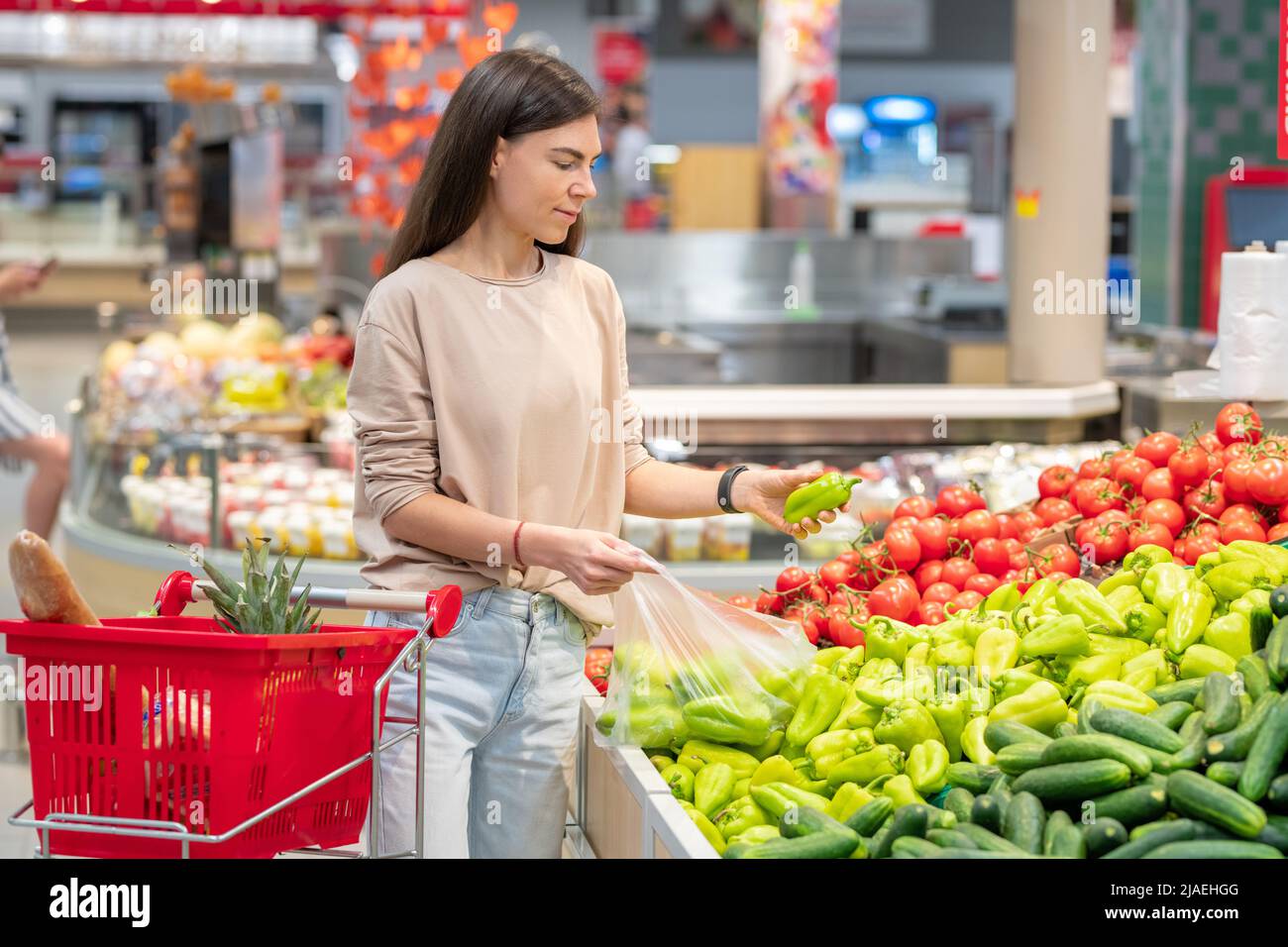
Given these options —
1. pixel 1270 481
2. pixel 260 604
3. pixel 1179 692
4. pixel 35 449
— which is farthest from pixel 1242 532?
pixel 35 449

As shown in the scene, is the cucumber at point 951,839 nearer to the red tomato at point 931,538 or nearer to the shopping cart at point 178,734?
the shopping cart at point 178,734

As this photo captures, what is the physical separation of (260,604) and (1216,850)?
1.23 m

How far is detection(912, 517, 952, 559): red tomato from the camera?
3422 mm

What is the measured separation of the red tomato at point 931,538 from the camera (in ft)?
11.2

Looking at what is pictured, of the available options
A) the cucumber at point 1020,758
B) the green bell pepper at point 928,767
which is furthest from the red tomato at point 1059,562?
the cucumber at point 1020,758

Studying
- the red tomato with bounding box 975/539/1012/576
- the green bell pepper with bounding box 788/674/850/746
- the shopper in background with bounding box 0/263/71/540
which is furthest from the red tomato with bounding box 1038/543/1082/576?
the shopper in background with bounding box 0/263/71/540

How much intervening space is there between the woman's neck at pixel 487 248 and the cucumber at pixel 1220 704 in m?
1.23

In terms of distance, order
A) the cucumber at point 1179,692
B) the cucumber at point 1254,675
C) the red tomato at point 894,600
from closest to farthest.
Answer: the cucumber at point 1254,675 < the cucumber at point 1179,692 < the red tomato at point 894,600

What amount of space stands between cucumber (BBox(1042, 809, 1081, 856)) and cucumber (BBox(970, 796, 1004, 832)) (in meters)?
0.07

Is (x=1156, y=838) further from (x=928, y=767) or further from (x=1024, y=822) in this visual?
(x=928, y=767)

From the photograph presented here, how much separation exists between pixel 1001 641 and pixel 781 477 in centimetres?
45
